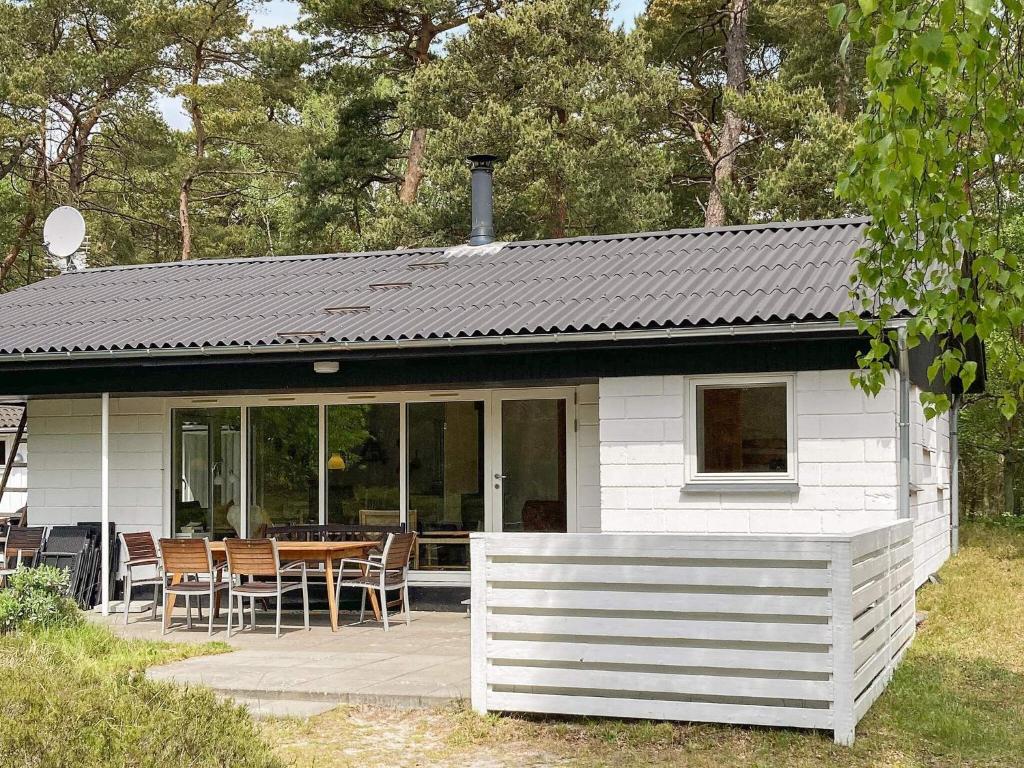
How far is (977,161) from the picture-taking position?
4523 mm

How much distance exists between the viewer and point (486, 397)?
13117 mm

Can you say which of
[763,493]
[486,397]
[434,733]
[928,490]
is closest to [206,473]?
[486,397]

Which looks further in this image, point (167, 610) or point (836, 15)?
point (167, 610)

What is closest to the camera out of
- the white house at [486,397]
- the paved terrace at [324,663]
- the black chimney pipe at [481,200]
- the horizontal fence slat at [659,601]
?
the horizontal fence slat at [659,601]

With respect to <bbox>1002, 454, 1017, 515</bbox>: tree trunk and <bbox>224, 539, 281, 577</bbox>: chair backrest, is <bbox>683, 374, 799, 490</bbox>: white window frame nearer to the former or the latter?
<bbox>224, 539, 281, 577</bbox>: chair backrest

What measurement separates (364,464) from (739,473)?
4311 millimetres

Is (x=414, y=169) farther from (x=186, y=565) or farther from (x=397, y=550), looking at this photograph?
(x=186, y=565)

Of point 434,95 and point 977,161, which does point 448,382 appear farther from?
point 434,95

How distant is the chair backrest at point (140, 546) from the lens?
12156 millimetres

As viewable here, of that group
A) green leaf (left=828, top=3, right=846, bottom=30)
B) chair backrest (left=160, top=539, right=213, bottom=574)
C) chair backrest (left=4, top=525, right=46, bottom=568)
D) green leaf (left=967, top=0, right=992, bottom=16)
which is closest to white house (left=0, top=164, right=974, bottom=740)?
chair backrest (left=4, top=525, right=46, bottom=568)

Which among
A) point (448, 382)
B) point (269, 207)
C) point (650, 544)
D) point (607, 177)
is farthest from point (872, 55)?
point (269, 207)

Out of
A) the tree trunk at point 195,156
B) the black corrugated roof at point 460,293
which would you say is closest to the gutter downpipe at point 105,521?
the black corrugated roof at point 460,293

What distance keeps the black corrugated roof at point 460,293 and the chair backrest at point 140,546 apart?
1.88 m

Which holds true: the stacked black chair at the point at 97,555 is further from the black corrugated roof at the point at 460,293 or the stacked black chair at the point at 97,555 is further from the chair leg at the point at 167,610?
the chair leg at the point at 167,610
